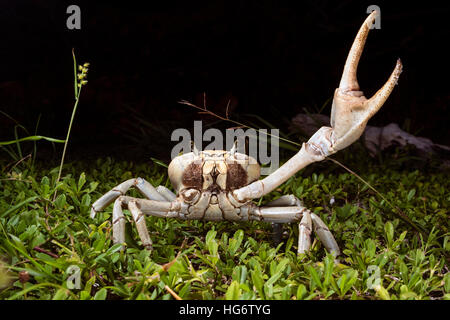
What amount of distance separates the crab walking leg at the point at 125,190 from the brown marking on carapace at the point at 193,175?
0.68 feet

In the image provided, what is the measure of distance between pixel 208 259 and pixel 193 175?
0.55 meters

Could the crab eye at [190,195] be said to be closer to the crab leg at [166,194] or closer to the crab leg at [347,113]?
the crab leg at [166,194]

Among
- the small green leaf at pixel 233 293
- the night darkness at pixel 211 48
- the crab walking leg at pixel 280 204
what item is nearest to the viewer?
the small green leaf at pixel 233 293

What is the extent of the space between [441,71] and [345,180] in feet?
25.6

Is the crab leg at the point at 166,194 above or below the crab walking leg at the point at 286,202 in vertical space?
above

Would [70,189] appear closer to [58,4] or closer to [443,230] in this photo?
[443,230]

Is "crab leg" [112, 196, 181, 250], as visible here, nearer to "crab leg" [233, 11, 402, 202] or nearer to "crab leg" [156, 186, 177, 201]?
"crab leg" [156, 186, 177, 201]

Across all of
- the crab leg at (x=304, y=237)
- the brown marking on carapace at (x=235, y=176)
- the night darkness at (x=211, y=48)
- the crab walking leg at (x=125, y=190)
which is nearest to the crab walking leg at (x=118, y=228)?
the crab walking leg at (x=125, y=190)

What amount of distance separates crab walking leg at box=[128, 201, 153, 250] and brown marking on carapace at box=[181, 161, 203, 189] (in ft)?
1.07

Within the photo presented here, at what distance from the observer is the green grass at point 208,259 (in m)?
1.66

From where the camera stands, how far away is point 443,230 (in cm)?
264

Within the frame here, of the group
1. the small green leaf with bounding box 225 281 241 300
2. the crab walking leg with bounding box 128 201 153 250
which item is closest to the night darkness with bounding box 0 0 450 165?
the crab walking leg with bounding box 128 201 153 250

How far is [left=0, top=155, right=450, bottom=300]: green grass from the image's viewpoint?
5.44ft
